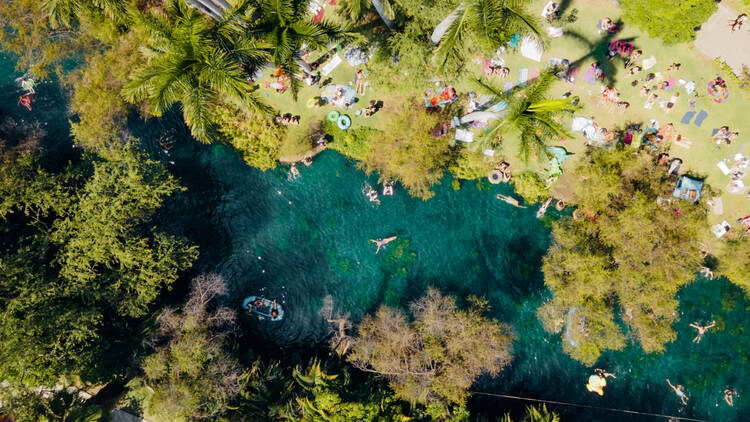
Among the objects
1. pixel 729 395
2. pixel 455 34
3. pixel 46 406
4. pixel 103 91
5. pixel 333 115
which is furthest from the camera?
pixel 729 395

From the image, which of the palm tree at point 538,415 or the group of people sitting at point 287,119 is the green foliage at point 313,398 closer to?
the palm tree at point 538,415

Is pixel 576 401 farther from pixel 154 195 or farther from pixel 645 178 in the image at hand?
pixel 154 195

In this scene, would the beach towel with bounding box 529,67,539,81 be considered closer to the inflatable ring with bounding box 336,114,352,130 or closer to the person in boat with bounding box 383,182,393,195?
the person in boat with bounding box 383,182,393,195

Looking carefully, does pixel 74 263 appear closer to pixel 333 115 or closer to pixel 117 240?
pixel 117 240

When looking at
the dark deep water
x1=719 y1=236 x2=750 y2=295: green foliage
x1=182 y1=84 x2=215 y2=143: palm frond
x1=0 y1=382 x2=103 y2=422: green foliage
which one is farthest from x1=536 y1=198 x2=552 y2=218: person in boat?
x1=0 y1=382 x2=103 y2=422: green foliage

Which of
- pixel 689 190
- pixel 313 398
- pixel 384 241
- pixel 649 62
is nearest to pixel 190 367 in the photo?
pixel 313 398
